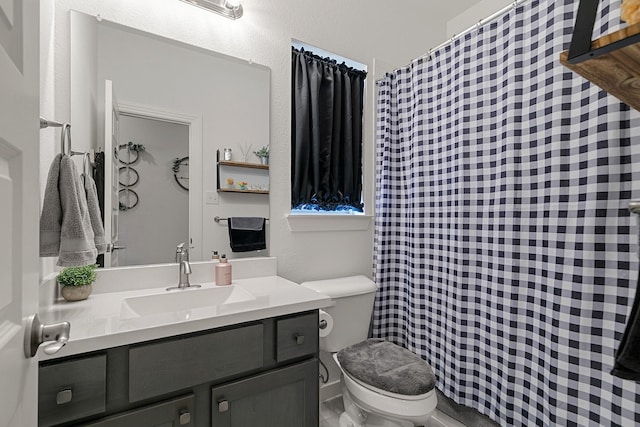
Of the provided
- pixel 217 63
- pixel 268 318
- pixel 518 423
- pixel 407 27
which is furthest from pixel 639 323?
pixel 407 27

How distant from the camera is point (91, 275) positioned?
1179mm

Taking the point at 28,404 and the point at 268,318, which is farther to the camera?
the point at 268,318

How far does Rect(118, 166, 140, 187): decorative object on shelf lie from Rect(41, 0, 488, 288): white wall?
9.7 inches

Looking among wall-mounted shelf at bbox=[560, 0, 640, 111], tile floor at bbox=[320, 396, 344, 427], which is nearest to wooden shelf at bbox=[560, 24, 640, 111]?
wall-mounted shelf at bbox=[560, 0, 640, 111]

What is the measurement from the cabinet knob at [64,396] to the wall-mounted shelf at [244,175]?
945 mm

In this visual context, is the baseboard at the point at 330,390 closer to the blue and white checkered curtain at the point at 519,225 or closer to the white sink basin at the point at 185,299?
the blue and white checkered curtain at the point at 519,225

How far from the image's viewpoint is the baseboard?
185 cm

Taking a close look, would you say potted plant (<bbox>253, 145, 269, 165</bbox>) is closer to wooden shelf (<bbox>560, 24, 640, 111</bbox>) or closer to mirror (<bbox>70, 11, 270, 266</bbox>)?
mirror (<bbox>70, 11, 270, 266</bbox>)

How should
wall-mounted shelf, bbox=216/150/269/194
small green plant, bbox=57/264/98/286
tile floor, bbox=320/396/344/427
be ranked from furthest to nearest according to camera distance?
tile floor, bbox=320/396/344/427 < wall-mounted shelf, bbox=216/150/269/194 < small green plant, bbox=57/264/98/286

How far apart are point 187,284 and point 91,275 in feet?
1.14

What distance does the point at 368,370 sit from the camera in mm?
1341

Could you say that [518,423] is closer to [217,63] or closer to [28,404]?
[28,404]

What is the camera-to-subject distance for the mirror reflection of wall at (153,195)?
1.35m

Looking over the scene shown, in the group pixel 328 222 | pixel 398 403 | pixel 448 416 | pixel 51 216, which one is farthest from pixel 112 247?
pixel 448 416
